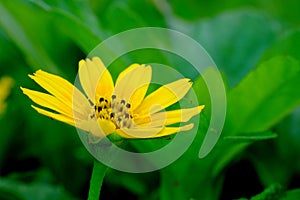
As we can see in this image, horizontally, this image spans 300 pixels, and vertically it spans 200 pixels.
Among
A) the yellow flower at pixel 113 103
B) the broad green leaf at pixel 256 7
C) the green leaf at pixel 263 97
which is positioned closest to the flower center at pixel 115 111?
the yellow flower at pixel 113 103

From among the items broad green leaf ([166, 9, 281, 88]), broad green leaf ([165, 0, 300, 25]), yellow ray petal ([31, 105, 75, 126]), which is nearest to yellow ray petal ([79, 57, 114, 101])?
yellow ray petal ([31, 105, 75, 126])

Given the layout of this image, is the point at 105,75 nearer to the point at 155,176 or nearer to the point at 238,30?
the point at 155,176

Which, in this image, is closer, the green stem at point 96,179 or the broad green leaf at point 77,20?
the green stem at point 96,179

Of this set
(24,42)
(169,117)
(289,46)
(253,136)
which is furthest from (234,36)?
(169,117)

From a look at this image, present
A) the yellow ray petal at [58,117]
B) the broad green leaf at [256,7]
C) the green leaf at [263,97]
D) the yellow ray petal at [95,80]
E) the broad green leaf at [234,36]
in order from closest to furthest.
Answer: the yellow ray petal at [58,117]
the yellow ray petal at [95,80]
the green leaf at [263,97]
the broad green leaf at [234,36]
the broad green leaf at [256,7]

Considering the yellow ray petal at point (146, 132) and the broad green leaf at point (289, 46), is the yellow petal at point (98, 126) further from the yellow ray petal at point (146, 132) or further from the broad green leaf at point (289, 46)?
the broad green leaf at point (289, 46)

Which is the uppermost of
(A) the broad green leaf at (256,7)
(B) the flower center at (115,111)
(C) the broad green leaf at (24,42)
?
(A) the broad green leaf at (256,7)

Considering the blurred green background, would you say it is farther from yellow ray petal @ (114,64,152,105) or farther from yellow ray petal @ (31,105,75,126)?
yellow ray petal @ (31,105,75,126)

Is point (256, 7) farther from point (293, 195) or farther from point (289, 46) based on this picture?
point (293, 195)
